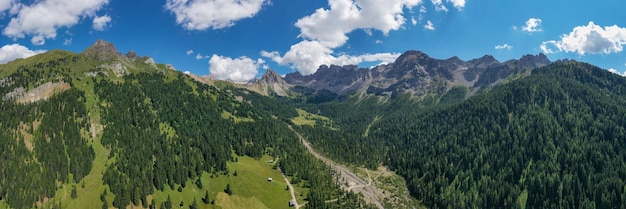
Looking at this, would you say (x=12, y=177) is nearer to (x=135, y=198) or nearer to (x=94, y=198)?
(x=94, y=198)

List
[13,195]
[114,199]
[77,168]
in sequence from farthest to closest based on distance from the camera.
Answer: [77,168] → [114,199] → [13,195]

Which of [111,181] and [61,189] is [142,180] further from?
[61,189]

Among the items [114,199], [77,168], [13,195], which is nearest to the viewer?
[13,195]

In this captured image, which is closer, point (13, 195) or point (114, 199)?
point (13, 195)

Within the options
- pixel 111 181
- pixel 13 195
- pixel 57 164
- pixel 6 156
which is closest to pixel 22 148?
pixel 6 156

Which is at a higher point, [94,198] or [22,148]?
[22,148]

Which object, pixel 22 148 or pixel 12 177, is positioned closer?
pixel 12 177

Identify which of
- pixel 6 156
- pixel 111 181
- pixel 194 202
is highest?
→ pixel 6 156

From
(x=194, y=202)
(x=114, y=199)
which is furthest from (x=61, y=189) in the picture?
(x=194, y=202)

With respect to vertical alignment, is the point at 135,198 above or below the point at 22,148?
below
